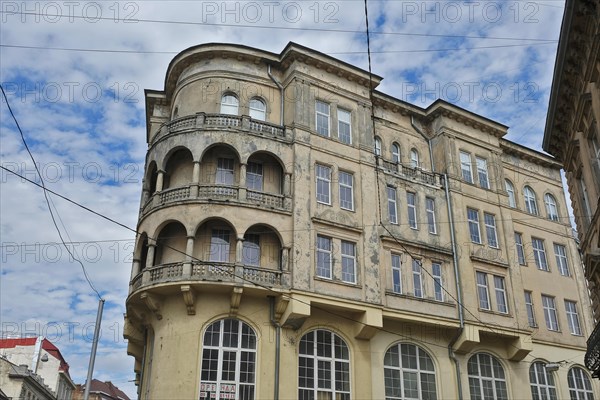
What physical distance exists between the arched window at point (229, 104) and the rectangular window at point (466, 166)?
44.3ft

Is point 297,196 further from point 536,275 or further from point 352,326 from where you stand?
point 536,275

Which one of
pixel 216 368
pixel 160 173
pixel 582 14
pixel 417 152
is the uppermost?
pixel 417 152

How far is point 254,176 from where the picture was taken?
27422 millimetres

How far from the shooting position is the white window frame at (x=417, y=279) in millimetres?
28594

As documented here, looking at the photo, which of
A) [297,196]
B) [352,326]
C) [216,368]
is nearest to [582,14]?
[297,196]

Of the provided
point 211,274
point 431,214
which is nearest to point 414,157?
point 431,214

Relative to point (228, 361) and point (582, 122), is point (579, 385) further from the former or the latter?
point (228, 361)

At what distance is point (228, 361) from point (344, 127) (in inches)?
514

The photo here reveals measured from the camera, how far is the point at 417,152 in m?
33.6

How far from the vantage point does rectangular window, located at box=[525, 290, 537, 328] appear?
107 feet

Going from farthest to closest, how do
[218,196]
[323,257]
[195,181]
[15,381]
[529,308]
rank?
[15,381] → [529,308] → [323,257] → [195,181] → [218,196]

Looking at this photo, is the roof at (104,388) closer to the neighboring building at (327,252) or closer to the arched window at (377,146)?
the neighboring building at (327,252)

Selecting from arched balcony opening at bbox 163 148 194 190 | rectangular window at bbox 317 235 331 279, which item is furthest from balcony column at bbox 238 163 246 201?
rectangular window at bbox 317 235 331 279

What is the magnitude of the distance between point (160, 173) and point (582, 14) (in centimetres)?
1780
